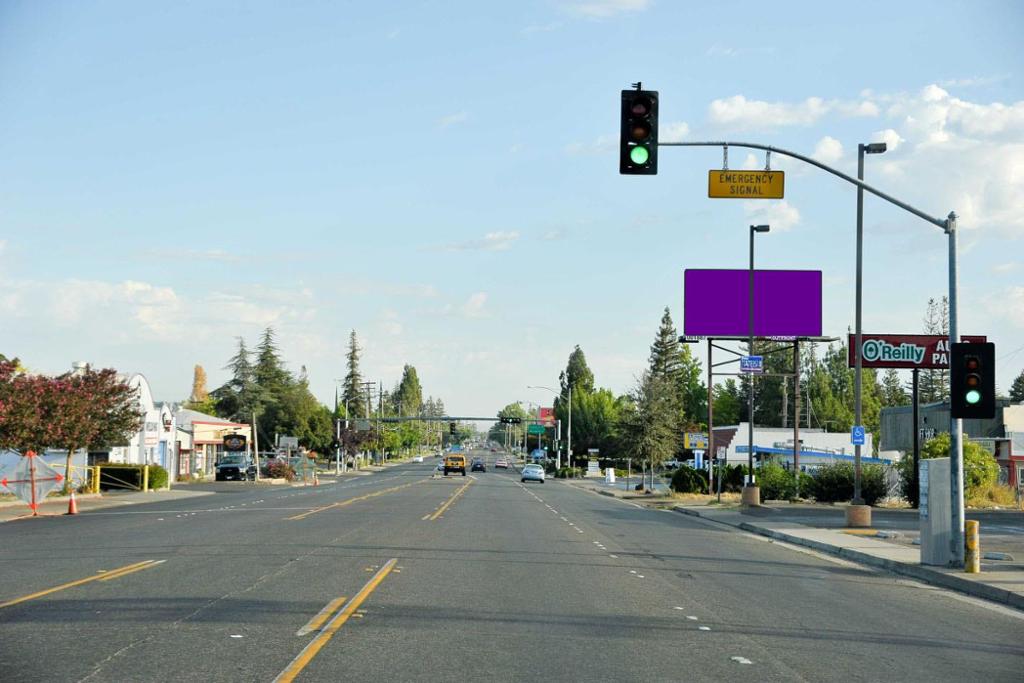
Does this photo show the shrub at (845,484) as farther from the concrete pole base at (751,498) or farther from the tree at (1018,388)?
the tree at (1018,388)

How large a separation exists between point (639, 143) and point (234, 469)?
210 feet

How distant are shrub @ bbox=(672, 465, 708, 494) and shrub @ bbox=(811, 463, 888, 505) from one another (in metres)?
7.91

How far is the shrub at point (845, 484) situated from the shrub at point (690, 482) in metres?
7.91

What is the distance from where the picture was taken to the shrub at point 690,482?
52.0m

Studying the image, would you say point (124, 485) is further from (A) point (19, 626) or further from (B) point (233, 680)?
(B) point (233, 680)

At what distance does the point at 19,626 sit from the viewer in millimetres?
10922

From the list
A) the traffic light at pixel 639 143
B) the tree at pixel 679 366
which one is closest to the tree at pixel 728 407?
the tree at pixel 679 366

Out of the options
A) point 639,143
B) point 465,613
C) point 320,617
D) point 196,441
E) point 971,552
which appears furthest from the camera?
point 196,441

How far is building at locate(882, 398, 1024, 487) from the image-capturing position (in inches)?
2352

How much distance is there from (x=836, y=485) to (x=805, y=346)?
348 feet

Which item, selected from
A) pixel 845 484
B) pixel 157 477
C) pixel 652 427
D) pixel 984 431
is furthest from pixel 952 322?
pixel 984 431

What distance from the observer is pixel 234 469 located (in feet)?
245

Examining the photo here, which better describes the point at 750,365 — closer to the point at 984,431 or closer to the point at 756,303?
the point at 756,303

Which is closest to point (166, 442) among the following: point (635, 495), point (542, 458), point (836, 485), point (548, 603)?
point (635, 495)
